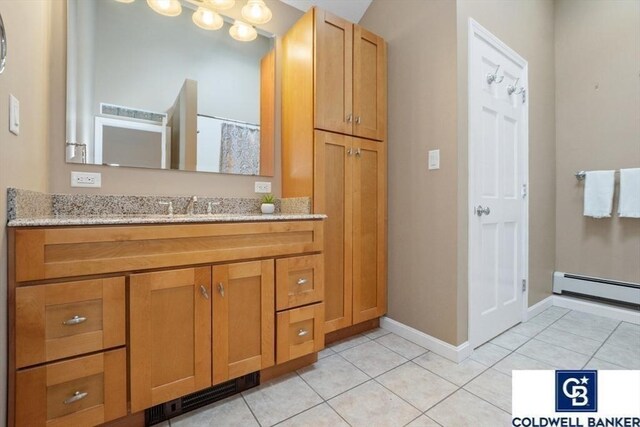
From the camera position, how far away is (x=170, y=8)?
172cm

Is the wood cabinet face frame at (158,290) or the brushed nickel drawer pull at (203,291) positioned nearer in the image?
the wood cabinet face frame at (158,290)

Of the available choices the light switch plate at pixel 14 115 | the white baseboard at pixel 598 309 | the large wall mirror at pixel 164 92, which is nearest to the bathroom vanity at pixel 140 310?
the light switch plate at pixel 14 115

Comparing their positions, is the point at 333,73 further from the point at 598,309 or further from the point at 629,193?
the point at 598,309

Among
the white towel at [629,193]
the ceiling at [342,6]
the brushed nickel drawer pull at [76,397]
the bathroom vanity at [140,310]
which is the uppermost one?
the ceiling at [342,6]

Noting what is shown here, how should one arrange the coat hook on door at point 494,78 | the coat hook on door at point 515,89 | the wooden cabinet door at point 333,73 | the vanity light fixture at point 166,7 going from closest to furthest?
the vanity light fixture at point 166,7
the wooden cabinet door at point 333,73
the coat hook on door at point 494,78
the coat hook on door at point 515,89

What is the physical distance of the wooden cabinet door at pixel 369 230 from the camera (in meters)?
2.00

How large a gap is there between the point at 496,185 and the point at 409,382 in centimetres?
144

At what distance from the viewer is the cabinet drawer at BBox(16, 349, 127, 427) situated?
0.95 meters

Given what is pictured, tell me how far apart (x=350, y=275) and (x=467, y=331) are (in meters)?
0.80

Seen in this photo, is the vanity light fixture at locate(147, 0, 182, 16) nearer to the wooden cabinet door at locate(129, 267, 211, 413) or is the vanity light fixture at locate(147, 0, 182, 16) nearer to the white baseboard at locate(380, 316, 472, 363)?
the wooden cabinet door at locate(129, 267, 211, 413)

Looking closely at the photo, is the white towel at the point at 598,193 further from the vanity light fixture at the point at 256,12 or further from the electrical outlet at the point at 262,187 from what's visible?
the vanity light fixture at the point at 256,12

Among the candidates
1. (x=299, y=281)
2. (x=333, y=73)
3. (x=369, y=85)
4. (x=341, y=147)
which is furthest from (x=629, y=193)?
(x=299, y=281)

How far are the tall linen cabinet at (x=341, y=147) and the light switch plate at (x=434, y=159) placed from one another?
0.37 m

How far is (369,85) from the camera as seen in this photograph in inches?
81.4
